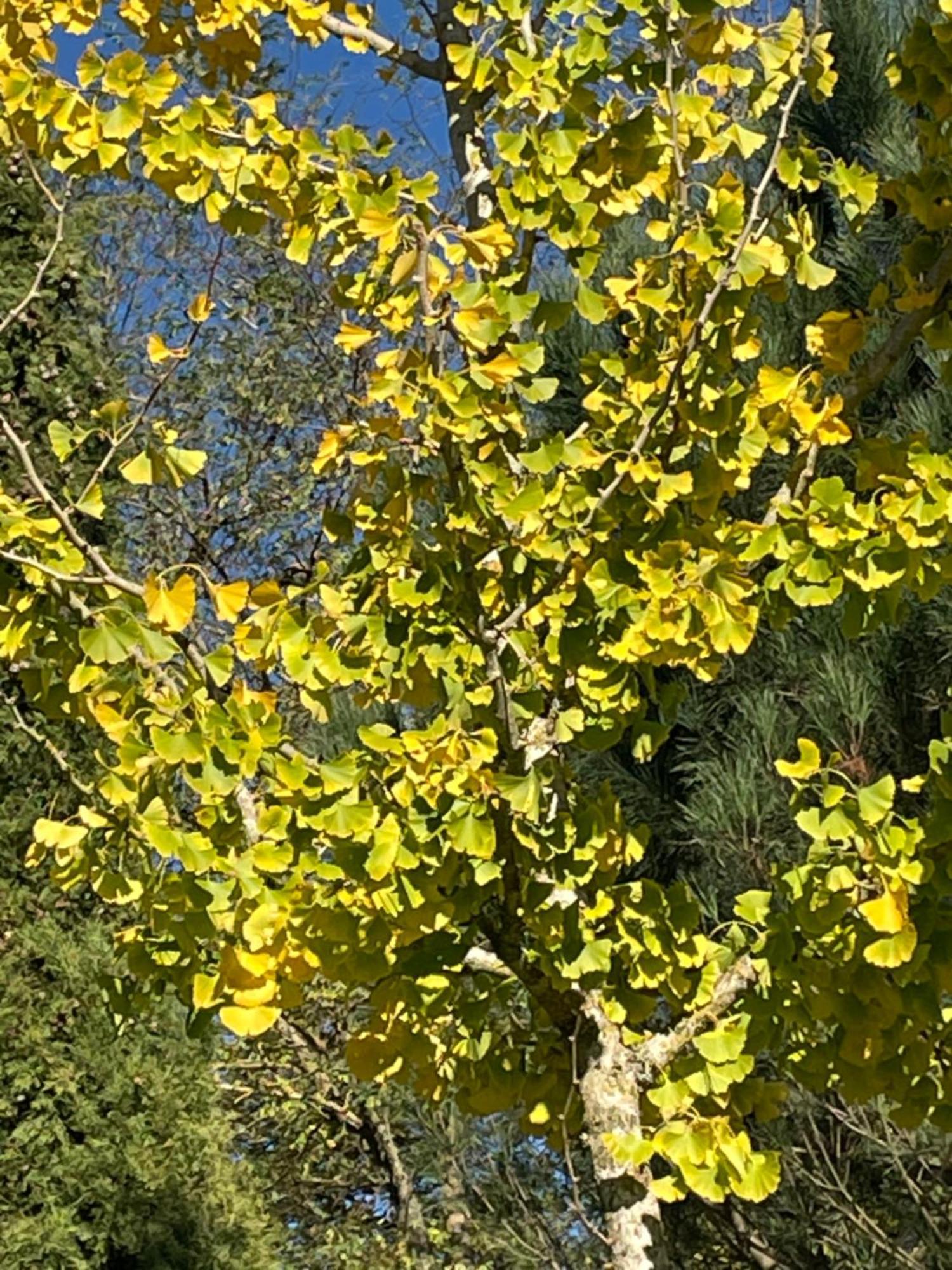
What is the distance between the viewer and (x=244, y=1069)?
6.32m

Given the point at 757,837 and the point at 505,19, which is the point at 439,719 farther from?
the point at 757,837

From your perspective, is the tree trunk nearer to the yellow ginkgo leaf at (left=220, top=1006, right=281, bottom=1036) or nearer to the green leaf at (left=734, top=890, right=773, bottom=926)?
the green leaf at (left=734, top=890, right=773, bottom=926)

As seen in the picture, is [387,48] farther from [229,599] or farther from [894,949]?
[894,949]

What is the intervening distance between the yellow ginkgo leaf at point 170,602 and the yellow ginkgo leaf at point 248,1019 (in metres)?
0.43

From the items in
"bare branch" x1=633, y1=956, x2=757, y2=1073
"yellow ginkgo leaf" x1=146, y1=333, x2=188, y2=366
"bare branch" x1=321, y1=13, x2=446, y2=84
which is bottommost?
"bare branch" x1=633, y1=956, x2=757, y2=1073

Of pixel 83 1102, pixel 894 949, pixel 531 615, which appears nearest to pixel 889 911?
pixel 894 949

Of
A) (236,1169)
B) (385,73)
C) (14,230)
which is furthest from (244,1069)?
(385,73)

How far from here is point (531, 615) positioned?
1948mm

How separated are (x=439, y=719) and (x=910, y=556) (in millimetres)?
594

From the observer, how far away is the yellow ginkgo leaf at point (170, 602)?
159 cm

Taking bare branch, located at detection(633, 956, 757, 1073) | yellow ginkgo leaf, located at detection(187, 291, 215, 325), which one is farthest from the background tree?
bare branch, located at detection(633, 956, 757, 1073)

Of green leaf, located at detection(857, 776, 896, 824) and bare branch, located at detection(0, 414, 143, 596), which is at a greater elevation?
bare branch, located at detection(0, 414, 143, 596)

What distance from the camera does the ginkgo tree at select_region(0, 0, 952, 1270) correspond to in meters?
1.62

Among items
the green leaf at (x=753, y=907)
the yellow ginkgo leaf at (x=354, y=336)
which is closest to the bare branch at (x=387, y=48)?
the yellow ginkgo leaf at (x=354, y=336)
